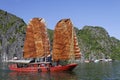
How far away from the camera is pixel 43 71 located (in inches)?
3967

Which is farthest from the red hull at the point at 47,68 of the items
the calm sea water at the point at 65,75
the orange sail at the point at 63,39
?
the orange sail at the point at 63,39

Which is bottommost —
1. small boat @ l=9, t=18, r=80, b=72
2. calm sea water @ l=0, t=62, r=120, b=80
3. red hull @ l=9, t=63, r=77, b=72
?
calm sea water @ l=0, t=62, r=120, b=80

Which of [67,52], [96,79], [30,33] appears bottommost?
[96,79]

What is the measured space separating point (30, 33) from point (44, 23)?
6.59 m

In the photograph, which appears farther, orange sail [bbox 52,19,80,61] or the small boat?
orange sail [bbox 52,19,80,61]

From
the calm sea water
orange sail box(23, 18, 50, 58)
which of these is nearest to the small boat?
orange sail box(23, 18, 50, 58)

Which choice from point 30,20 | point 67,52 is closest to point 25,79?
point 67,52

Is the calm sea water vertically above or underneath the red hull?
underneath

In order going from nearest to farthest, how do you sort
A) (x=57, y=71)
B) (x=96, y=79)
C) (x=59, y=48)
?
(x=96, y=79) → (x=57, y=71) → (x=59, y=48)

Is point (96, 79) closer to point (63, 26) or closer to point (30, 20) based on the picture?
point (63, 26)

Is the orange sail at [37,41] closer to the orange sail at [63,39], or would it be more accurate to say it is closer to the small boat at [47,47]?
the small boat at [47,47]

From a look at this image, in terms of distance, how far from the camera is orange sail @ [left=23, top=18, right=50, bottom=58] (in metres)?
109

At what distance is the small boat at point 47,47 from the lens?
335 feet

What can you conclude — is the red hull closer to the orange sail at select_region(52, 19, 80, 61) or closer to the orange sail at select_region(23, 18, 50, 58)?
the orange sail at select_region(52, 19, 80, 61)
